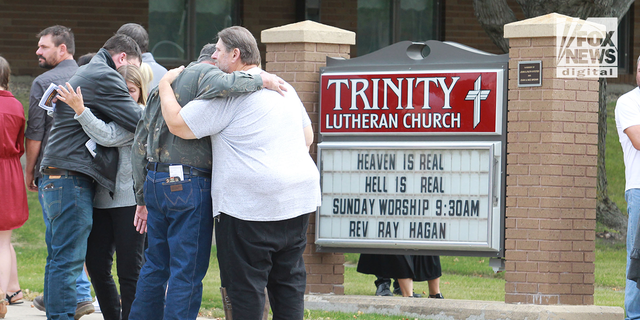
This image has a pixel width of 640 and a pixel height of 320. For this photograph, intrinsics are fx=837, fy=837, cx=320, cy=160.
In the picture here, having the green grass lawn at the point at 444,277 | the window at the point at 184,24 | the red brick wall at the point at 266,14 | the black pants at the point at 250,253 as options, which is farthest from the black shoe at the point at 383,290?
the window at the point at 184,24

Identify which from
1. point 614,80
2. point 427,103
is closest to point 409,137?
point 427,103

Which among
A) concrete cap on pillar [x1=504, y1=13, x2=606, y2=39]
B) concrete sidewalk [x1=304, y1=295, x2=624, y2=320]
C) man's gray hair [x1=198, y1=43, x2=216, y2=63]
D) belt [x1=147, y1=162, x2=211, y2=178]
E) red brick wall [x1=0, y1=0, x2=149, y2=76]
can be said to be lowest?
concrete sidewalk [x1=304, y1=295, x2=624, y2=320]

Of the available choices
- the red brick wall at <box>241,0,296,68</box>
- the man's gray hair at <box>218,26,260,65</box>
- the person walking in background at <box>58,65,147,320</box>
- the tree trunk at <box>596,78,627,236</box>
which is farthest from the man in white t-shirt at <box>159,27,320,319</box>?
the red brick wall at <box>241,0,296,68</box>

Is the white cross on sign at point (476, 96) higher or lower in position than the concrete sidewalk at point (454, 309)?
higher

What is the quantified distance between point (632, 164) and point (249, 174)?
9.06 ft

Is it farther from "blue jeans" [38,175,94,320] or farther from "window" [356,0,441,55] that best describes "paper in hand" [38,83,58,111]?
"window" [356,0,441,55]

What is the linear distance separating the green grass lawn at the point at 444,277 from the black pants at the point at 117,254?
4.04 ft

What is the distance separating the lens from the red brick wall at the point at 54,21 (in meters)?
14.3

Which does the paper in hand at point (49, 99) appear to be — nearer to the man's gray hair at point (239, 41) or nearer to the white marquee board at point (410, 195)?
the man's gray hair at point (239, 41)

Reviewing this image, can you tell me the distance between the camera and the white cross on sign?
236 inches

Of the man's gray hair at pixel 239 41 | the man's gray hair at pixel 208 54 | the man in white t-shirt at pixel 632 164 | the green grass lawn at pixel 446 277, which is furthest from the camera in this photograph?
the green grass lawn at pixel 446 277

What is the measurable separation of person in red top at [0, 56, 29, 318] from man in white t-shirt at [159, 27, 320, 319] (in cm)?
230

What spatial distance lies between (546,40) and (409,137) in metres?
1.20

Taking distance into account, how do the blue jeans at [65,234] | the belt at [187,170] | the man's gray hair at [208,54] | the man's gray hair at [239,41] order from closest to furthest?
the man's gray hair at [239,41], the belt at [187,170], the man's gray hair at [208,54], the blue jeans at [65,234]
